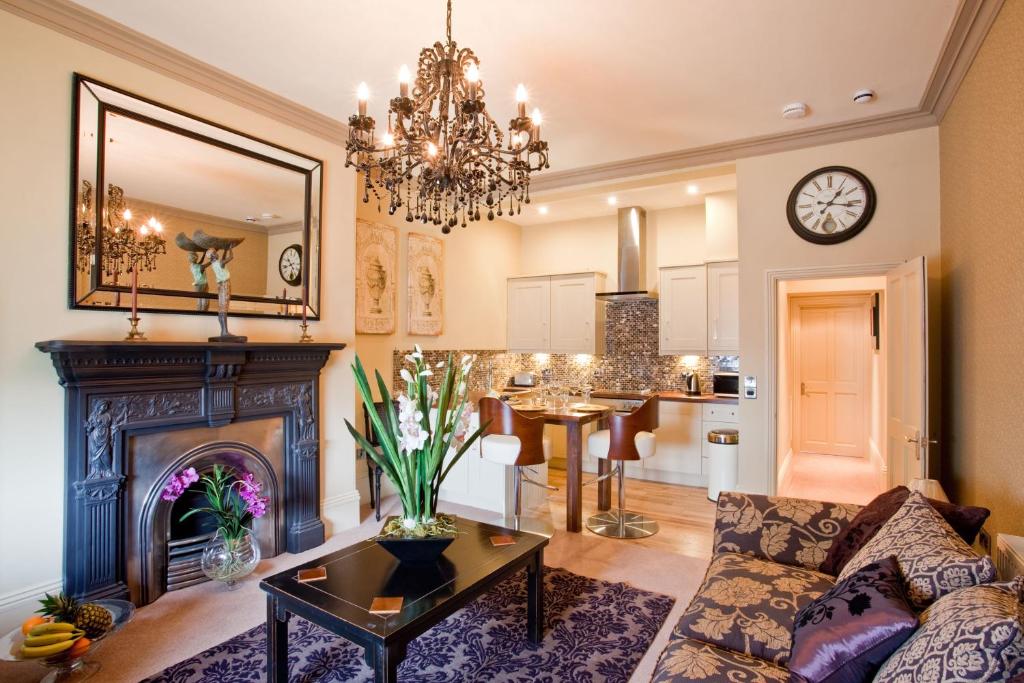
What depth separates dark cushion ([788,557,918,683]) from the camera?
4.10 feet

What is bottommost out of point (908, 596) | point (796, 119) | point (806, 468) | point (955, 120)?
point (806, 468)

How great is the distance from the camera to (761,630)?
170 centimetres

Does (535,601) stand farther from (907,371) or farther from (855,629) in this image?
(907,371)

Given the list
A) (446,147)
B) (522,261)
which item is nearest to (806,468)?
(522,261)

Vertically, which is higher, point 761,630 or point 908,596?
point 908,596

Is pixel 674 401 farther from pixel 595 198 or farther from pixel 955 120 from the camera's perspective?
pixel 955 120

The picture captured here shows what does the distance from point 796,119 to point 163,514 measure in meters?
4.68

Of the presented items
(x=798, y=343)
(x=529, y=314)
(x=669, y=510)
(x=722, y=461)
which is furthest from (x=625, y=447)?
(x=798, y=343)

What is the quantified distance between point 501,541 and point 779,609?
115 cm

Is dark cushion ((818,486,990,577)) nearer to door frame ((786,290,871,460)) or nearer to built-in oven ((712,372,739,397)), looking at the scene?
built-in oven ((712,372,739,397))

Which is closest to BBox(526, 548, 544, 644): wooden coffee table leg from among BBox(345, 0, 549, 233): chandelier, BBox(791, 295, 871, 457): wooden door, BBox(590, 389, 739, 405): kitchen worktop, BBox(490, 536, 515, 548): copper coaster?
BBox(490, 536, 515, 548): copper coaster

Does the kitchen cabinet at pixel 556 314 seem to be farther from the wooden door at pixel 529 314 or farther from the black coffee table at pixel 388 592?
the black coffee table at pixel 388 592

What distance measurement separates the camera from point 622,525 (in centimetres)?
396

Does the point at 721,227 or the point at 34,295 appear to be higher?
the point at 721,227
